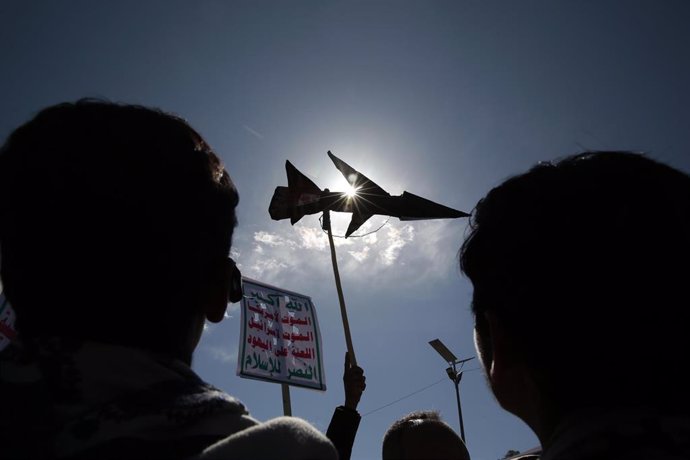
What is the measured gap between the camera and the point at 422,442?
157 centimetres

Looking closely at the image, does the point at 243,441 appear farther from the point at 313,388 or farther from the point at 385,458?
the point at 313,388

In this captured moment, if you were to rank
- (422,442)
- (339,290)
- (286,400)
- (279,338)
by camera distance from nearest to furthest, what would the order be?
1. (422,442)
2. (339,290)
3. (286,400)
4. (279,338)

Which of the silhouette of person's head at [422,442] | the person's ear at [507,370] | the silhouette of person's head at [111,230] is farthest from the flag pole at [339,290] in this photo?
the silhouette of person's head at [111,230]

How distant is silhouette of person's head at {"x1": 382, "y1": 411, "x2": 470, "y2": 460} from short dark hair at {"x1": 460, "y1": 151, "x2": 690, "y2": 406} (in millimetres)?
737

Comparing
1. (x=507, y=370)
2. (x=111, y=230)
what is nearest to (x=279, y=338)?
(x=507, y=370)

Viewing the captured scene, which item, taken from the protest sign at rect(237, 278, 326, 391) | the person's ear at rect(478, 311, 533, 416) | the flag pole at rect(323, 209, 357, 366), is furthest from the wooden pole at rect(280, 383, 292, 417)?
the person's ear at rect(478, 311, 533, 416)

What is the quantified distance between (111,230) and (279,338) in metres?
3.81

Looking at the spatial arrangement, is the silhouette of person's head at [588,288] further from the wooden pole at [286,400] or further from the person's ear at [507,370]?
the wooden pole at [286,400]

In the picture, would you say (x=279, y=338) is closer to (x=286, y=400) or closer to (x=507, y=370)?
(x=286, y=400)

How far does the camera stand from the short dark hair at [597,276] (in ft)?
2.79

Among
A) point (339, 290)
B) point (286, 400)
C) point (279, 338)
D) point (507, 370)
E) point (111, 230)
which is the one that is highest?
point (279, 338)

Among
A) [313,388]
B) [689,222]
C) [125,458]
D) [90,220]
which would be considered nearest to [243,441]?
[125,458]

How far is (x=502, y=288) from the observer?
1000mm

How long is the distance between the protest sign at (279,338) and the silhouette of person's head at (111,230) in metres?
3.19
